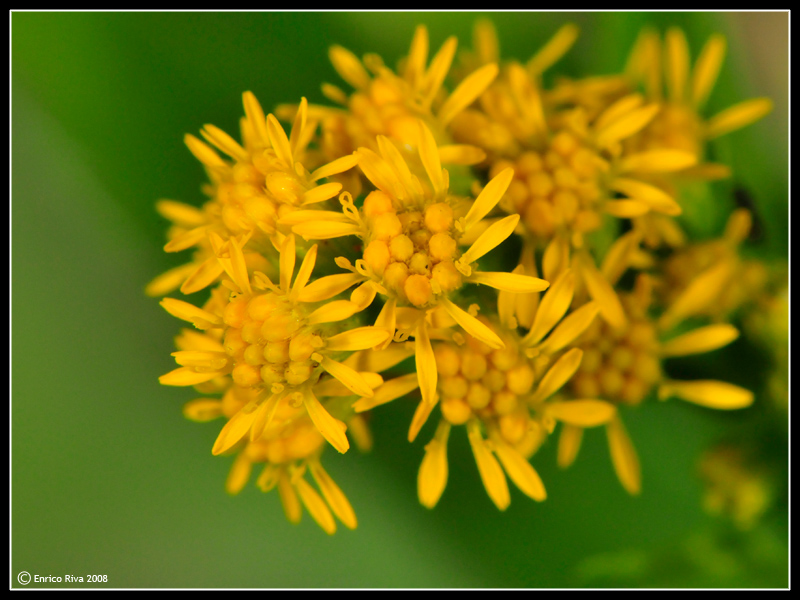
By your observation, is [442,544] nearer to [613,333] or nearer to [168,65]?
[613,333]

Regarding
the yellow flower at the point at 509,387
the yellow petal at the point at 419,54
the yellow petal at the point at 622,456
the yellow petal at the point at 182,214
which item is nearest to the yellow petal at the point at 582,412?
the yellow flower at the point at 509,387

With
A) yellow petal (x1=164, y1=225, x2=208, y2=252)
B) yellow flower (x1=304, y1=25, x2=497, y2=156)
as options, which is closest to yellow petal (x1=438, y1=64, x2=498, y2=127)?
yellow flower (x1=304, y1=25, x2=497, y2=156)

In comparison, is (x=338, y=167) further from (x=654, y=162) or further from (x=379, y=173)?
(x=654, y=162)

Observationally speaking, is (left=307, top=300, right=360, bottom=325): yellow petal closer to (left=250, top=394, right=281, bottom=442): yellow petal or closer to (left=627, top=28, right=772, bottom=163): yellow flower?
(left=250, top=394, right=281, bottom=442): yellow petal

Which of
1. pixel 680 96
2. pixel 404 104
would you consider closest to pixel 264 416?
pixel 404 104

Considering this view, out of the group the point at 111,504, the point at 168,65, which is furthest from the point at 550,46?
the point at 111,504

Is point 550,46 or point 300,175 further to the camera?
point 550,46
